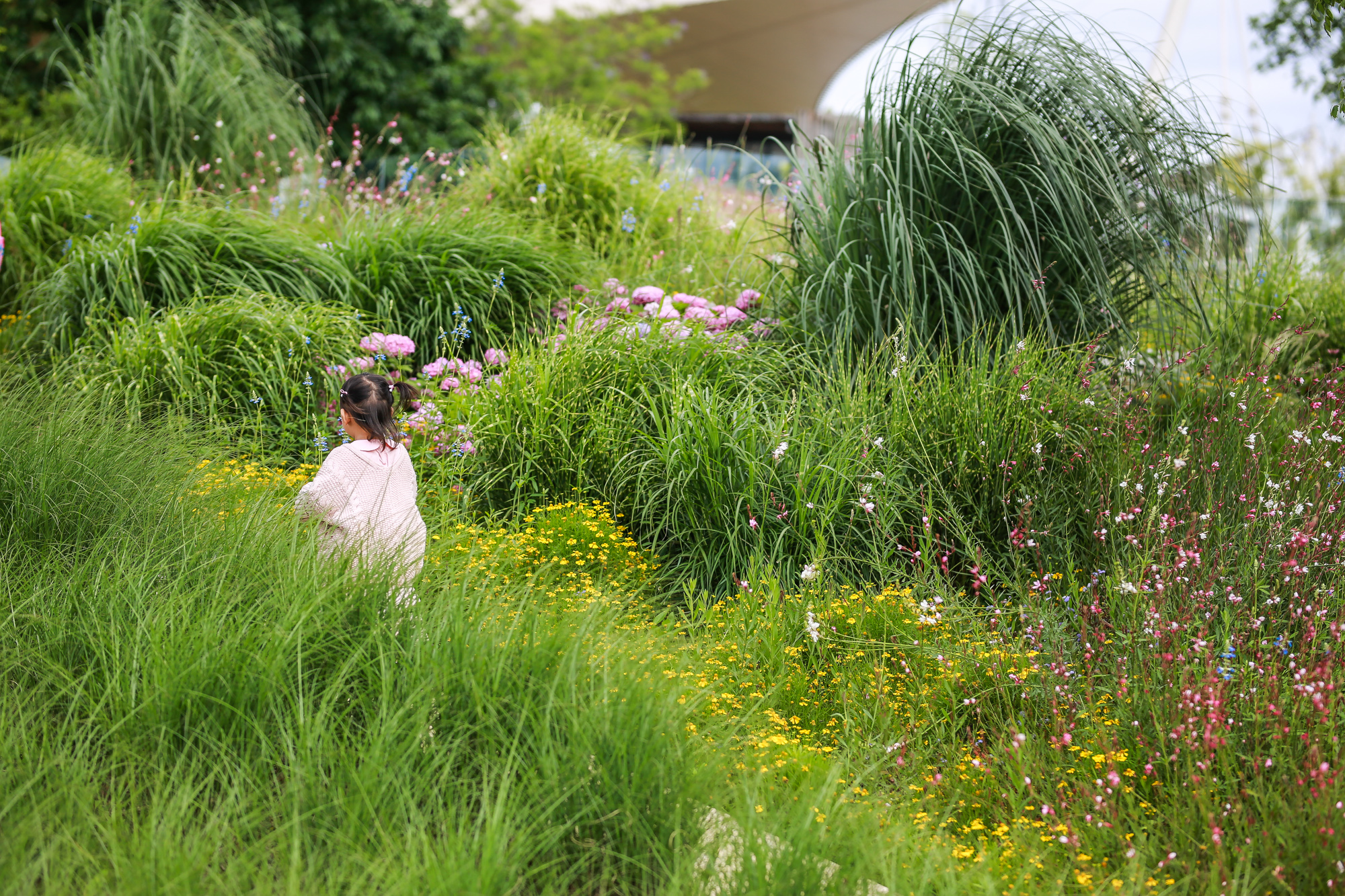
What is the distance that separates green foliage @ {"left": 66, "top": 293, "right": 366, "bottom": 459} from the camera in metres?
4.54

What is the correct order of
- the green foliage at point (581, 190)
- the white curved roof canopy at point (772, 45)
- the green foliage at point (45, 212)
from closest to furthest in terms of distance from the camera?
the green foliage at point (45, 212) → the green foliage at point (581, 190) → the white curved roof canopy at point (772, 45)

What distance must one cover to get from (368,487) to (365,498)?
4cm

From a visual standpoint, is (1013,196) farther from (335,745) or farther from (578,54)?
(578,54)

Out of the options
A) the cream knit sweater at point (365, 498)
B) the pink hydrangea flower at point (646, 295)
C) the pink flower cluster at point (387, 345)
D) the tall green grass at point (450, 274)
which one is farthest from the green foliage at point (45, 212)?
the cream knit sweater at point (365, 498)

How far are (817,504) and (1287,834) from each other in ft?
6.37

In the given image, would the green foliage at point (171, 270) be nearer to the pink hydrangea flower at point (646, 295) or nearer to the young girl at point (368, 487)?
the pink hydrangea flower at point (646, 295)

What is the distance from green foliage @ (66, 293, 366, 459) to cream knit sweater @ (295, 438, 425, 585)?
1200 mm

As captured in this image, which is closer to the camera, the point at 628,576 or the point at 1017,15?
the point at 628,576

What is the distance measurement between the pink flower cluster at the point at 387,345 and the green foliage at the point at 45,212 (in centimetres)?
231

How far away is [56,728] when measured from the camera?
2357 mm

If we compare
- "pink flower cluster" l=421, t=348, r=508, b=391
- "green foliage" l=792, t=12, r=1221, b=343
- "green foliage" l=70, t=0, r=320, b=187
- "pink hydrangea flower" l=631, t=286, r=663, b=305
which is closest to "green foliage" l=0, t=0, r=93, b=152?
"green foliage" l=70, t=0, r=320, b=187

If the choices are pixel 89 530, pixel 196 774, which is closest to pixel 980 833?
pixel 196 774

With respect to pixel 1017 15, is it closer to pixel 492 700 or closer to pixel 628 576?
pixel 628 576

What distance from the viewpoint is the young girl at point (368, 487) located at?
10.6 feet
